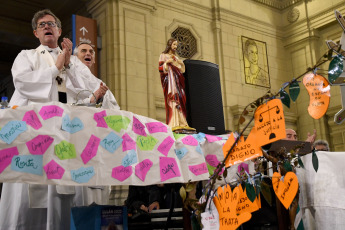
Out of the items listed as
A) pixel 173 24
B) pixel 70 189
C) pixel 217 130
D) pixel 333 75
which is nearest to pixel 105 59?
pixel 173 24

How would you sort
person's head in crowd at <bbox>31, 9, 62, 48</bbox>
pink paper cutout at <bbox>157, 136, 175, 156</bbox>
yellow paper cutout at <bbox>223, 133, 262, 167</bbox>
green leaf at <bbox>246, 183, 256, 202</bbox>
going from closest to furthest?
yellow paper cutout at <bbox>223, 133, 262, 167</bbox>
green leaf at <bbox>246, 183, 256, 202</bbox>
pink paper cutout at <bbox>157, 136, 175, 156</bbox>
person's head in crowd at <bbox>31, 9, 62, 48</bbox>

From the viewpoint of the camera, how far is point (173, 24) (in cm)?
948

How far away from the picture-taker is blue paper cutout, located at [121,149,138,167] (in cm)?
257

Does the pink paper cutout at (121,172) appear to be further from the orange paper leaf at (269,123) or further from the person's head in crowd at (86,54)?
the person's head in crowd at (86,54)

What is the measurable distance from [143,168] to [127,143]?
19 cm

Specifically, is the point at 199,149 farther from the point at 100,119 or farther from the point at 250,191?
the point at 250,191

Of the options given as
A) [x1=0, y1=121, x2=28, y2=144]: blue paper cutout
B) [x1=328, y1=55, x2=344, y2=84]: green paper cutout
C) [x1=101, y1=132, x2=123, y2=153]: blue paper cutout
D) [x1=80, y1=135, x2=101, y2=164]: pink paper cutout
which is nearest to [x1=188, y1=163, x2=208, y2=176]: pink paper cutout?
[x1=101, y1=132, x2=123, y2=153]: blue paper cutout

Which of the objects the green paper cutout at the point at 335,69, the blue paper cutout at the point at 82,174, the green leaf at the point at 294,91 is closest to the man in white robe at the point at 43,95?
the blue paper cutout at the point at 82,174

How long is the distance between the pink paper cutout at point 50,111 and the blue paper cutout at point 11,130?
0.12 m

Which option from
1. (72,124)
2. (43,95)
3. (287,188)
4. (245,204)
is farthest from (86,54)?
(287,188)

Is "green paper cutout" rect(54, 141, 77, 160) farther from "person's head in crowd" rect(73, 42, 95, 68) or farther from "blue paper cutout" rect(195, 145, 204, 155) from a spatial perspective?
"person's head in crowd" rect(73, 42, 95, 68)

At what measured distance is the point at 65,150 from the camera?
2.43 metres

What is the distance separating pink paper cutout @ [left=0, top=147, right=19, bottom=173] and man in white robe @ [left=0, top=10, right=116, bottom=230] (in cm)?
50

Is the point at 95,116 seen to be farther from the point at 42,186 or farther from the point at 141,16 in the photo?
the point at 141,16
